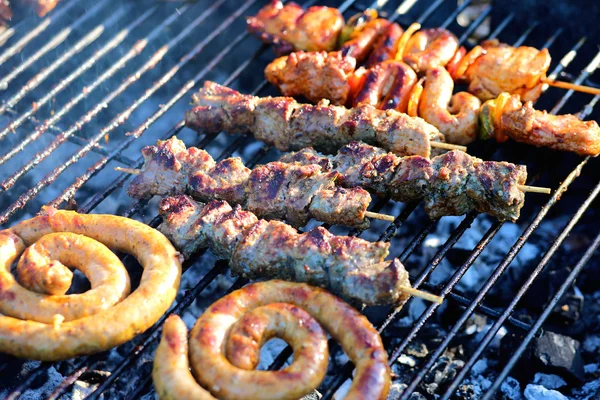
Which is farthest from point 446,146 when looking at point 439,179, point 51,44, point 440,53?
point 51,44

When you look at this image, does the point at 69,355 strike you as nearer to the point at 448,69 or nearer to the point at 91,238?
the point at 91,238

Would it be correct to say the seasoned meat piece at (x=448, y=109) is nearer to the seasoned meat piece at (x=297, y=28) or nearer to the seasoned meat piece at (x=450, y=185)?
the seasoned meat piece at (x=450, y=185)

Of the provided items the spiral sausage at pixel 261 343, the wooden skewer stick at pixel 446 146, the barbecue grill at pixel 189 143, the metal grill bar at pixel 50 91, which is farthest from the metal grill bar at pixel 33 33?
the wooden skewer stick at pixel 446 146

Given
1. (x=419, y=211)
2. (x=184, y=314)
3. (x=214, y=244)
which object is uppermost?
(x=214, y=244)

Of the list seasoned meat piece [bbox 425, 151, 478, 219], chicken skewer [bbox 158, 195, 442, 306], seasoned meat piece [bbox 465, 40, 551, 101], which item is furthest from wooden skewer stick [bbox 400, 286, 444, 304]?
seasoned meat piece [bbox 465, 40, 551, 101]

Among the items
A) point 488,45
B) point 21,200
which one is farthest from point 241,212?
point 488,45

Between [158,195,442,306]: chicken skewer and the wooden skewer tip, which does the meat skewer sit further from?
the wooden skewer tip

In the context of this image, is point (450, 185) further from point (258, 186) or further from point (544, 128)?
point (258, 186)
